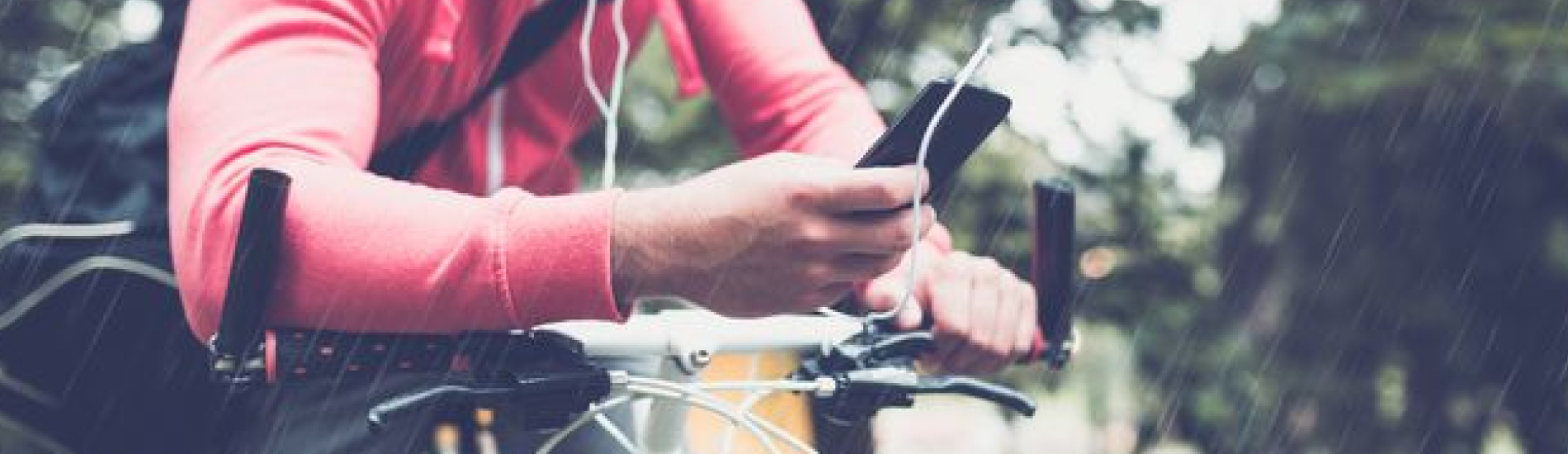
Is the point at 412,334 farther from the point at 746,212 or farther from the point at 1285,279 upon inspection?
the point at 1285,279

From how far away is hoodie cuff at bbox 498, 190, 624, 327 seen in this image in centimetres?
105

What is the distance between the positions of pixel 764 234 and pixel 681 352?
22 centimetres

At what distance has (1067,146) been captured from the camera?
364 centimetres

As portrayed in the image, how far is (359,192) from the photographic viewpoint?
1081mm

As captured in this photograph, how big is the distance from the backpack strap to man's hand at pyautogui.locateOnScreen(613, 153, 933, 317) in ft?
2.08

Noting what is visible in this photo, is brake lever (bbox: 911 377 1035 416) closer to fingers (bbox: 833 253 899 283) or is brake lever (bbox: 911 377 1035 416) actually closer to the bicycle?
the bicycle

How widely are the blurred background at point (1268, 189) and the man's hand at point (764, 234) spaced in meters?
2.47

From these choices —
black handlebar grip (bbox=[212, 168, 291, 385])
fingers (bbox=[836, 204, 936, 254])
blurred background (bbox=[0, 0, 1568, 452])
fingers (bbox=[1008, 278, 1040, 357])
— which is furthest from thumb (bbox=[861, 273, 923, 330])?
blurred background (bbox=[0, 0, 1568, 452])

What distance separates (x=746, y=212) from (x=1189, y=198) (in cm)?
304

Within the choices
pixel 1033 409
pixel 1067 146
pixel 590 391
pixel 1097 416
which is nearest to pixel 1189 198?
pixel 1067 146

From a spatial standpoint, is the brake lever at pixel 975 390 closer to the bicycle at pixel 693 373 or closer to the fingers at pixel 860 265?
the bicycle at pixel 693 373

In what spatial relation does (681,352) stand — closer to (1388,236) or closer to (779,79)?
(779,79)

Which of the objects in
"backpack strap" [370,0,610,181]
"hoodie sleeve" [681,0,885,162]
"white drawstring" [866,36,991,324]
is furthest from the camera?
"hoodie sleeve" [681,0,885,162]

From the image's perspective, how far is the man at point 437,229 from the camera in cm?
102
